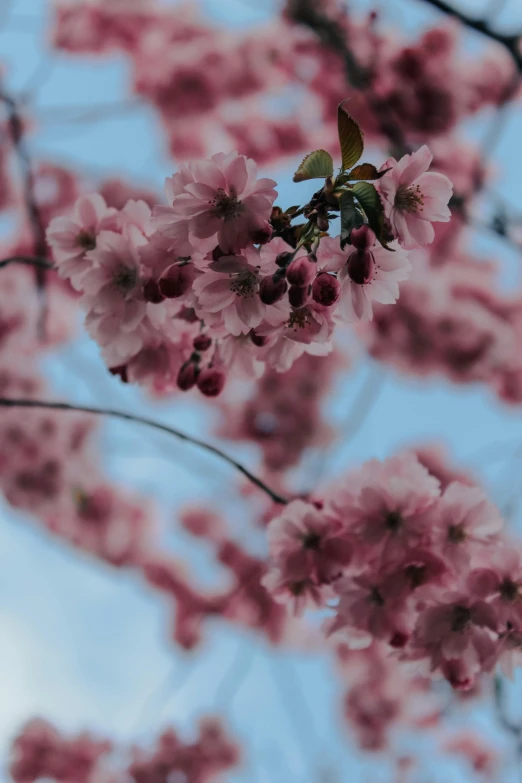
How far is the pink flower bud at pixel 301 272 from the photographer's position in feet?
3.25

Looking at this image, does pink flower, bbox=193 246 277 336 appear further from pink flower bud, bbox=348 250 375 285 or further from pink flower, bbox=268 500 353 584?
pink flower, bbox=268 500 353 584

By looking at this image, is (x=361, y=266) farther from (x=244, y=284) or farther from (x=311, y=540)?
(x=311, y=540)

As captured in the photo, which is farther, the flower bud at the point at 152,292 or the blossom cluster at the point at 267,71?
the blossom cluster at the point at 267,71

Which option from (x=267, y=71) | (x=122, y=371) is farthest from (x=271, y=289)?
(x=267, y=71)

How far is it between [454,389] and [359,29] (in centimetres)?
244

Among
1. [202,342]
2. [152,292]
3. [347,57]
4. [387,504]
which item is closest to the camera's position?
[152,292]

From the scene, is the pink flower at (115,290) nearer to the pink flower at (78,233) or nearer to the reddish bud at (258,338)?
the pink flower at (78,233)

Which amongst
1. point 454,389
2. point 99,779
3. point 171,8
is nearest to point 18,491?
point 99,779

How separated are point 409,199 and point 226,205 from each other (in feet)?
0.85

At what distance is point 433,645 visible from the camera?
1.44 m

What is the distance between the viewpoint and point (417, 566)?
1.43m

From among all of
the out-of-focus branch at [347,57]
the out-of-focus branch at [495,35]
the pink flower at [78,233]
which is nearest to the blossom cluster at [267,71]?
the out-of-focus branch at [347,57]

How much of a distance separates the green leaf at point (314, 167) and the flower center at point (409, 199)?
105mm

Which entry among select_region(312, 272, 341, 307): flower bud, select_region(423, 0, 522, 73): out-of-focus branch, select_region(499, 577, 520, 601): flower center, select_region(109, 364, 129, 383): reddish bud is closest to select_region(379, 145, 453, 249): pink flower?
select_region(312, 272, 341, 307): flower bud
